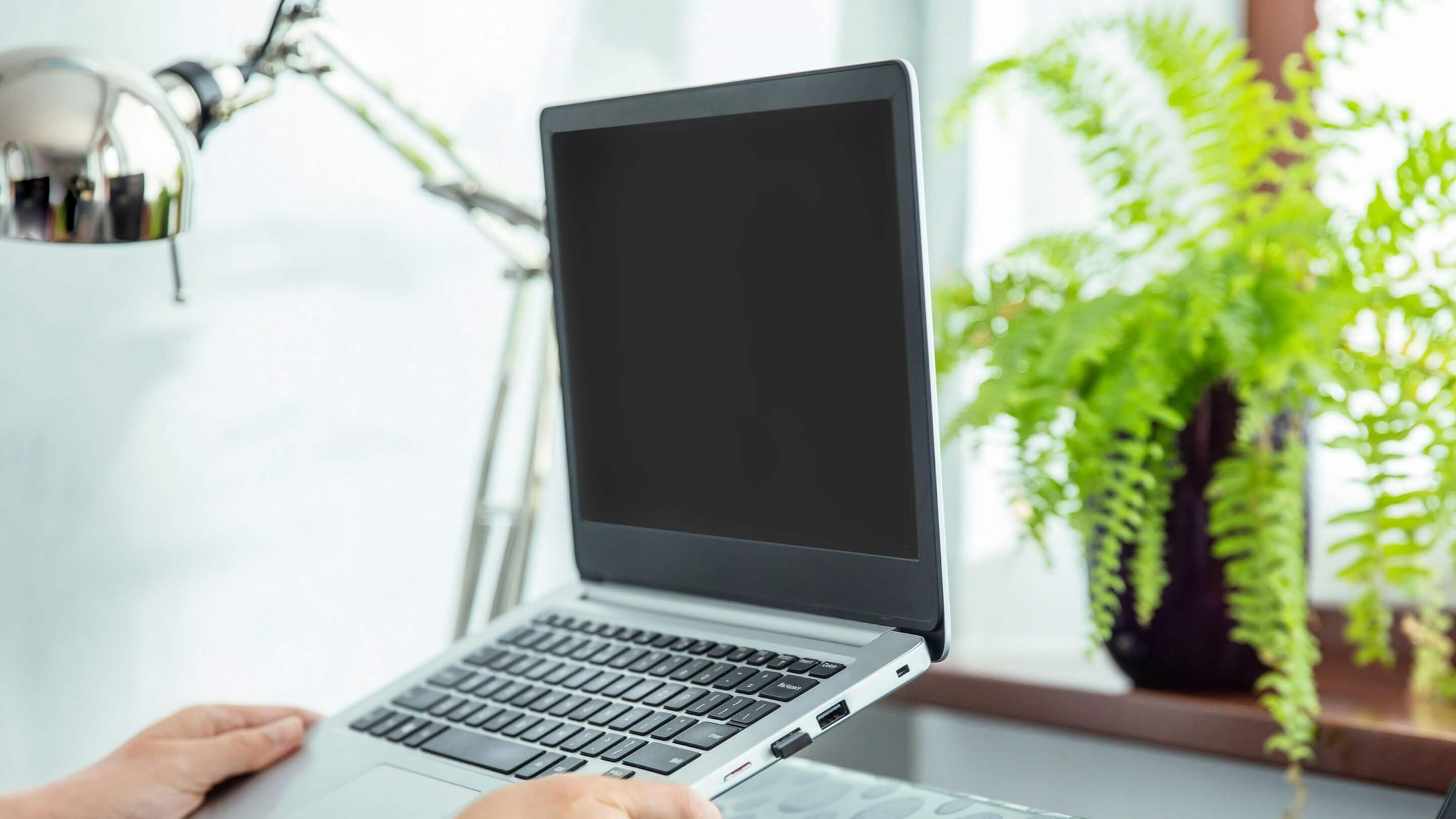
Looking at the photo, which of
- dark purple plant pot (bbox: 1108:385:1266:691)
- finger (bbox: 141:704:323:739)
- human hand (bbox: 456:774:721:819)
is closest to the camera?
human hand (bbox: 456:774:721:819)

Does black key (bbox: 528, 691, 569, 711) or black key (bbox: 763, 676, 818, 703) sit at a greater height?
black key (bbox: 763, 676, 818, 703)

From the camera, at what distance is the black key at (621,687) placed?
0.57 m

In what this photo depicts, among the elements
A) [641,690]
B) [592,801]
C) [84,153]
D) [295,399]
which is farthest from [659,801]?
[295,399]

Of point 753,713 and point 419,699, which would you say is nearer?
point 753,713

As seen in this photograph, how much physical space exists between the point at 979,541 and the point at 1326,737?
51 centimetres

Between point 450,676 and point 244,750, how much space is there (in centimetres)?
11

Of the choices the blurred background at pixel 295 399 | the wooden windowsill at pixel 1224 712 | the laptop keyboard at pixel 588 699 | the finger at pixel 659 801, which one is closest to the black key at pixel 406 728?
the laptop keyboard at pixel 588 699

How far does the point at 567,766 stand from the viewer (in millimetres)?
514

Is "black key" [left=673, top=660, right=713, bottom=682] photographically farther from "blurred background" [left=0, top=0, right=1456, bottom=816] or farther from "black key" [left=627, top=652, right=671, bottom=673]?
"blurred background" [left=0, top=0, right=1456, bottom=816]

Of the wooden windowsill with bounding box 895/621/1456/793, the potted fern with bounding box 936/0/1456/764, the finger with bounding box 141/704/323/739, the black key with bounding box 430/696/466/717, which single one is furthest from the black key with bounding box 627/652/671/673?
the wooden windowsill with bounding box 895/621/1456/793

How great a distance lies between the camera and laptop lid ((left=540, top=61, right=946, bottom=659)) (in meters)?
0.53

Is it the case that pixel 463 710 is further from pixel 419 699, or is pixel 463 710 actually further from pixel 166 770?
pixel 166 770

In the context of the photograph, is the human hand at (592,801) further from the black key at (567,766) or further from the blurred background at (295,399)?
the blurred background at (295,399)

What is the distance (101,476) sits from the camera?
2.63ft
